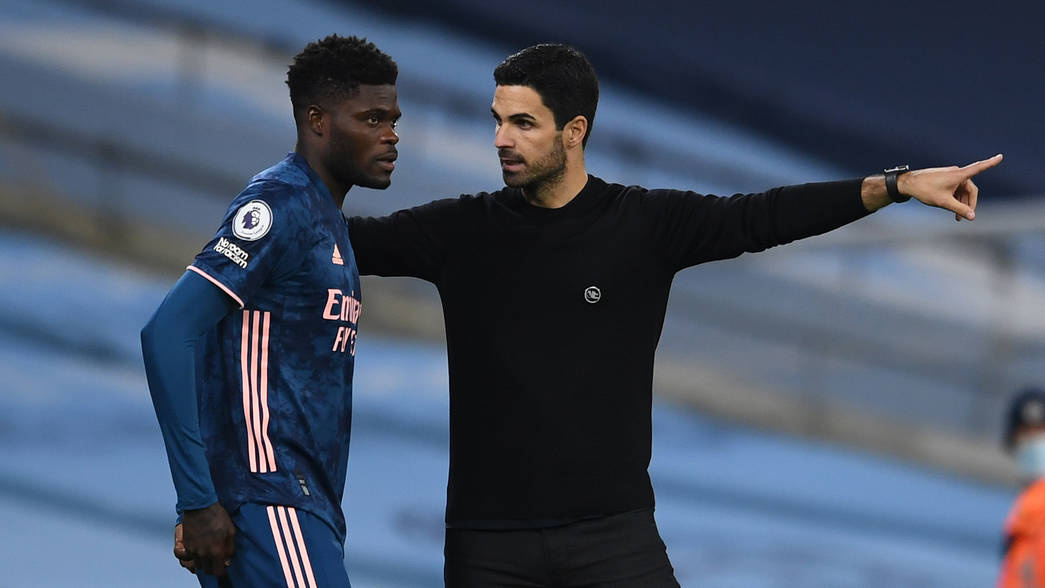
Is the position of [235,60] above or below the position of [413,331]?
above

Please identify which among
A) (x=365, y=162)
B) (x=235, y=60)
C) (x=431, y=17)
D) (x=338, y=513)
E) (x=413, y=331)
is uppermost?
(x=431, y=17)

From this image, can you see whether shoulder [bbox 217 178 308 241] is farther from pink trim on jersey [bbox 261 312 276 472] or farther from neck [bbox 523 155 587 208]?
neck [bbox 523 155 587 208]

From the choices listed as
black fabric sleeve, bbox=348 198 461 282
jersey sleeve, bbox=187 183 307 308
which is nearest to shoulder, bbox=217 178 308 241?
jersey sleeve, bbox=187 183 307 308

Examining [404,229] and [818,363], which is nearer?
[404,229]

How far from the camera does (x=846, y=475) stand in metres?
9.09

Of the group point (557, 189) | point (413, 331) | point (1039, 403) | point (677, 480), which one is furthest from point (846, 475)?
point (557, 189)

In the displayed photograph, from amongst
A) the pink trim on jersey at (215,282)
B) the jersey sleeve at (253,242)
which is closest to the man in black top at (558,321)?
the jersey sleeve at (253,242)

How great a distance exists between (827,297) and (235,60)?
463 centimetres

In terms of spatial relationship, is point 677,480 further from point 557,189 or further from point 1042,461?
point 557,189

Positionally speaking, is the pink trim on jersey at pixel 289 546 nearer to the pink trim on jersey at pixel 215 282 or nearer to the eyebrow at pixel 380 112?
the pink trim on jersey at pixel 215 282

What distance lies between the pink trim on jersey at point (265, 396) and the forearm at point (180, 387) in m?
0.15

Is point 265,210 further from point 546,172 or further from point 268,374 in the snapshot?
point 546,172

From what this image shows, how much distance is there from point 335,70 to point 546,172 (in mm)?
496

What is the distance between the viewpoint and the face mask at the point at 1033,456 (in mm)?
4508
